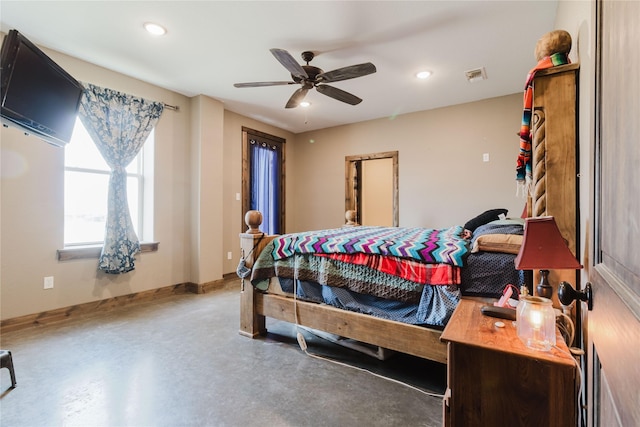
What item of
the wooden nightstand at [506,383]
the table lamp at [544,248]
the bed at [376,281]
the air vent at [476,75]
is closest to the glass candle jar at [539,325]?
the wooden nightstand at [506,383]

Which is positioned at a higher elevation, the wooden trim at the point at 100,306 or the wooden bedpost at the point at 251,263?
the wooden bedpost at the point at 251,263

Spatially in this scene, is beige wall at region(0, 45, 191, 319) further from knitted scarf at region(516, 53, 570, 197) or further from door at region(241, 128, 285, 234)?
knitted scarf at region(516, 53, 570, 197)

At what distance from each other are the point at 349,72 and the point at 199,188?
2.58 meters

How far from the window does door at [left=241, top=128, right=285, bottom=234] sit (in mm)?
1987

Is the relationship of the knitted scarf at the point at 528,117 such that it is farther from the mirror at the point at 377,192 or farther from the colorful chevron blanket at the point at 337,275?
the mirror at the point at 377,192

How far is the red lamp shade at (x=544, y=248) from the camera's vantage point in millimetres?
1052

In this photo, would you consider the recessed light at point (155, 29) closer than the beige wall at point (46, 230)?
Yes

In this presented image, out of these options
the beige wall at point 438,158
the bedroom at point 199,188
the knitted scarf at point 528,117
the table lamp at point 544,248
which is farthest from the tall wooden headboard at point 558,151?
the beige wall at point 438,158

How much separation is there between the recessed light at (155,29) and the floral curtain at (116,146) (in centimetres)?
114

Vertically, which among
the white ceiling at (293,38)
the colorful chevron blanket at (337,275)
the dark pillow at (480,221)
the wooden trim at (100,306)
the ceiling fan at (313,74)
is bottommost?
the wooden trim at (100,306)

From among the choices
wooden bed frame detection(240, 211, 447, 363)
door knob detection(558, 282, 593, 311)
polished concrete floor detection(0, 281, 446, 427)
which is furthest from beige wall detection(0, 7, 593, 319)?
door knob detection(558, 282, 593, 311)

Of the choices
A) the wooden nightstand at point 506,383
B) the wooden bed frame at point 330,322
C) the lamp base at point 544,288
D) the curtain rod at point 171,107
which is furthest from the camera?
the curtain rod at point 171,107

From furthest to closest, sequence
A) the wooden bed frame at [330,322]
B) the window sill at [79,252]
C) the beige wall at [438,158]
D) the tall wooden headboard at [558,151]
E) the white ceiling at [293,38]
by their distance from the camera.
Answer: the beige wall at [438,158] → the window sill at [79,252] → the white ceiling at [293,38] → the wooden bed frame at [330,322] → the tall wooden headboard at [558,151]

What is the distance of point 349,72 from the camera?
265cm
